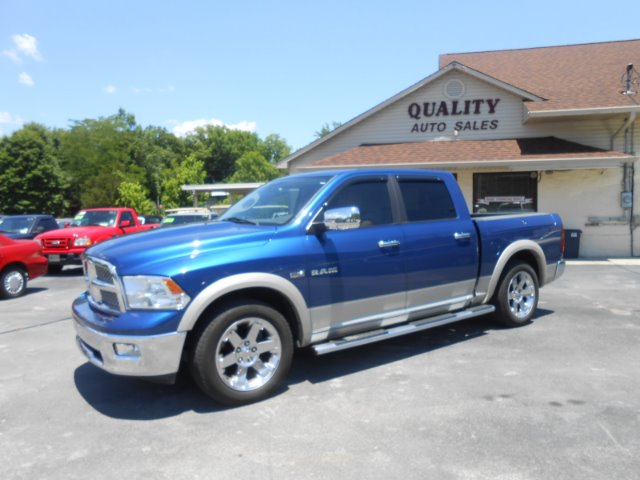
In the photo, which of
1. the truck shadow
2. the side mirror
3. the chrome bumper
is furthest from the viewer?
the side mirror

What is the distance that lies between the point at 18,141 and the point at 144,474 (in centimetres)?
5849

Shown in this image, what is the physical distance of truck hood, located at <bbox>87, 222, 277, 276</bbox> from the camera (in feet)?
12.5

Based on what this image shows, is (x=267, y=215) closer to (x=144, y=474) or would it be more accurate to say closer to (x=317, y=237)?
(x=317, y=237)

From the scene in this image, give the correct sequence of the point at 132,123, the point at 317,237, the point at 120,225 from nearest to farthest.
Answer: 1. the point at 317,237
2. the point at 120,225
3. the point at 132,123

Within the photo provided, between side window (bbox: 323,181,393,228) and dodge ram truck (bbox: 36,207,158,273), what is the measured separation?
8.69 m

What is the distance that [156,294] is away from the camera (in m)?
3.75

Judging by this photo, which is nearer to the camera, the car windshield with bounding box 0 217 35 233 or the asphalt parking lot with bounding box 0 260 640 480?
the asphalt parking lot with bounding box 0 260 640 480

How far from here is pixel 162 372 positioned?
376cm

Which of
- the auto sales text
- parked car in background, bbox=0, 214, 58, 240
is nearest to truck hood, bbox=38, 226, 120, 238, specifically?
parked car in background, bbox=0, 214, 58, 240

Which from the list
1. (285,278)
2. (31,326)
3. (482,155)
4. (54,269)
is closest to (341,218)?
(285,278)

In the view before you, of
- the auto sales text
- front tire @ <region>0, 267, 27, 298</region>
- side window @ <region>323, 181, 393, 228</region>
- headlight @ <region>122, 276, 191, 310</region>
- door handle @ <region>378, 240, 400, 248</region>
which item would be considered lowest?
front tire @ <region>0, 267, 27, 298</region>

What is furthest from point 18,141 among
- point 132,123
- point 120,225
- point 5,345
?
point 5,345

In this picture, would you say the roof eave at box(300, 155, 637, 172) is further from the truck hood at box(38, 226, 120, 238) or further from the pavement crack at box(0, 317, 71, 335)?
the pavement crack at box(0, 317, 71, 335)

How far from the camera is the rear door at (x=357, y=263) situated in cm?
446
